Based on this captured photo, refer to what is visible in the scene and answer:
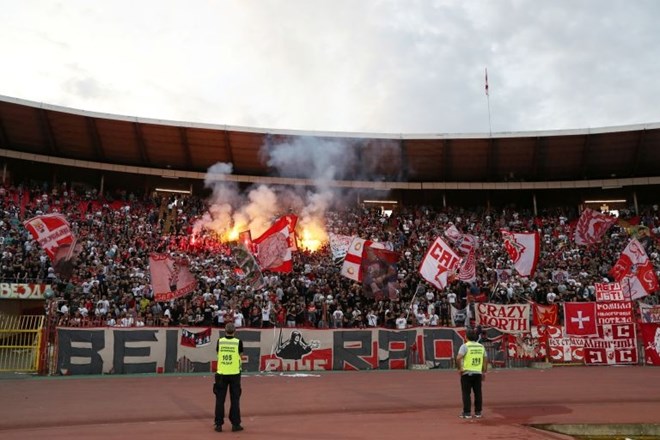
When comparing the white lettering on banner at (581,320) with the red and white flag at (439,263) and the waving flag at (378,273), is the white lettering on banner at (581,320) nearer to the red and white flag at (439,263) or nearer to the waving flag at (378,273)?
the red and white flag at (439,263)

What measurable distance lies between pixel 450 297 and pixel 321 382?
31.1 feet

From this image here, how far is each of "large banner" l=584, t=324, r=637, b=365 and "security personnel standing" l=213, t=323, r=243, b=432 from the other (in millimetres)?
14202

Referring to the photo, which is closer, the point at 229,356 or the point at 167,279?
the point at 229,356

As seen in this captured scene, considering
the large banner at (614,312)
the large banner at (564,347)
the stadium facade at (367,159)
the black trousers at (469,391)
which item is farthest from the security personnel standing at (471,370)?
the stadium facade at (367,159)

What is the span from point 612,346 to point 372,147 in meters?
19.1

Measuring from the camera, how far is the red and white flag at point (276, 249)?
20594mm

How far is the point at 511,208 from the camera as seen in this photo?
123 feet

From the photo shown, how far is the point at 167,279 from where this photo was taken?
1797 centimetres

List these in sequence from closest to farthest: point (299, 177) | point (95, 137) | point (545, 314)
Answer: point (545, 314)
point (95, 137)
point (299, 177)

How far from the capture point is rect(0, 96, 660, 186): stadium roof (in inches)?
1277

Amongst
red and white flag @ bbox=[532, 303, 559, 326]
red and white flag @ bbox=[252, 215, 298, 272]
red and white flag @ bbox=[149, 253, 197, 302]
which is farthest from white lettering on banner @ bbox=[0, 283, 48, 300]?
red and white flag @ bbox=[532, 303, 559, 326]

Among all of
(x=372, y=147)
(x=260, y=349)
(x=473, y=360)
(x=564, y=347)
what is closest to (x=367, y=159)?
(x=372, y=147)

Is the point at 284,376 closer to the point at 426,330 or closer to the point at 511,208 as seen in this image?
the point at 426,330

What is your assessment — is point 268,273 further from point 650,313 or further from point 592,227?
point 592,227
